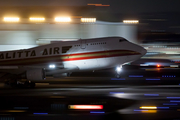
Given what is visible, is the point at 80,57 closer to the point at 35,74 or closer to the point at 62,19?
the point at 35,74

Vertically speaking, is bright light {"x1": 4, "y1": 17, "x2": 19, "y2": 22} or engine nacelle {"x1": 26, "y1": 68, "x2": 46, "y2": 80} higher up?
bright light {"x1": 4, "y1": 17, "x2": 19, "y2": 22}

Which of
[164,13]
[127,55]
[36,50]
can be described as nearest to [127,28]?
[127,55]

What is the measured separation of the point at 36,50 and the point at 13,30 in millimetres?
9974

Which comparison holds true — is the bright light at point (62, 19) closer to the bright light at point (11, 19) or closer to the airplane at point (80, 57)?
the bright light at point (11, 19)

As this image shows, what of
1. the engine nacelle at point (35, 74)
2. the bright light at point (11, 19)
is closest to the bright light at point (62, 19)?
the bright light at point (11, 19)

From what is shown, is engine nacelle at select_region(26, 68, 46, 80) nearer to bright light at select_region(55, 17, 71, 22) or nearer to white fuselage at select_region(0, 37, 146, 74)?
white fuselage at select_region(0, 37, 146, 74)

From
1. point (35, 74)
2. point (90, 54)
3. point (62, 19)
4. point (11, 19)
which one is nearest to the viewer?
point (35, 74)

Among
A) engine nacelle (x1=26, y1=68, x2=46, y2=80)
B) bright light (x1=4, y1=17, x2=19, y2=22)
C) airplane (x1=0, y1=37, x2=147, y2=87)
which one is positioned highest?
bright light (x1=4, y1=17, x2=19, y2=22)

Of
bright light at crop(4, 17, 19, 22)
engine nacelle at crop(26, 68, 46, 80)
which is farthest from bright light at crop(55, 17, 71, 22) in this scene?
engine nacelle at crop(26, 68, 46, 80)

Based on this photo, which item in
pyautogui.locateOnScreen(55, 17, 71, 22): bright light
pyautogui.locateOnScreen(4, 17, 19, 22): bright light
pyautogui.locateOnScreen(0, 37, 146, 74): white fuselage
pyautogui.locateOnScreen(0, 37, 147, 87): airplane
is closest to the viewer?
pyautogui.locateOnScreen(0, 37, 147, 87): airplane

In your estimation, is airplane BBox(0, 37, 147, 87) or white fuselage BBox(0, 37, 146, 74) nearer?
airplane BBox(0, 37, 147, 87)

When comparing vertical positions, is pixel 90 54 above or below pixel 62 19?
below

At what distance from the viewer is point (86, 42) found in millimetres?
16438

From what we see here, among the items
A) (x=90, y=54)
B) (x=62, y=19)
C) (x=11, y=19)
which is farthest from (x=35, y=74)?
(x=11, y=19)
